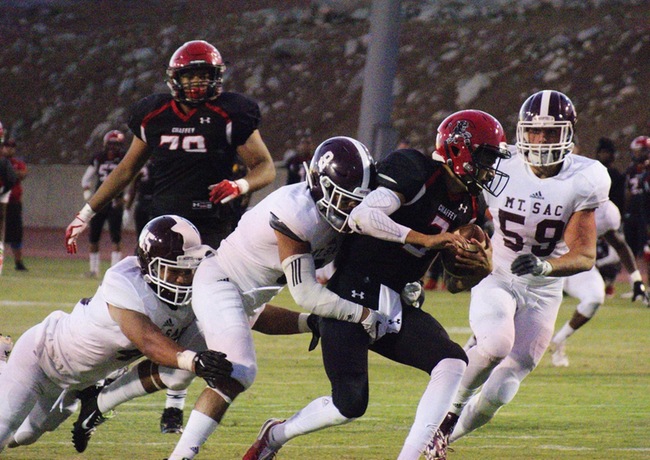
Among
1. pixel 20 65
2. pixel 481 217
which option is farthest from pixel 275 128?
pixel 481 217

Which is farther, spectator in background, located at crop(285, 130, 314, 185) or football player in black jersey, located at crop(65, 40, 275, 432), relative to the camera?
spectator in background, located at crop(285, 130, 314, 185)

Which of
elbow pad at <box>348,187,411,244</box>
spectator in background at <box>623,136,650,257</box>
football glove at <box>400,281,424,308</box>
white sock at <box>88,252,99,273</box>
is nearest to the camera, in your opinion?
elbow pad at <box>348,187,411,244</box>

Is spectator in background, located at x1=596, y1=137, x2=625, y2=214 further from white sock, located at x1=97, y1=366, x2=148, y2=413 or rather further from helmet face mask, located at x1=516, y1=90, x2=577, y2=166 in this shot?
white sock, located at x1=97, y1=366, x2=148, y2=413

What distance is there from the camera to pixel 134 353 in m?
5.08

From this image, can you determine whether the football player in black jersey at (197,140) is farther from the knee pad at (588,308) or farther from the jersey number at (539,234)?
the knee pad at (588,308)

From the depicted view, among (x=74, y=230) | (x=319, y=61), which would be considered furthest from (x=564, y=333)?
(x=319, y=61)

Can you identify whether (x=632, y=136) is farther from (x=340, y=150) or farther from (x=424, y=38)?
(x=340, y=150)

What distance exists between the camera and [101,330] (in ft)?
16.3

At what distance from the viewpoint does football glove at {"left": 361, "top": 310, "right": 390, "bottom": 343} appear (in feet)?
15.9

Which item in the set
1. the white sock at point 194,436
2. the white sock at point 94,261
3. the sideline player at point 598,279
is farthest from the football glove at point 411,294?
the white sock at point 94,261

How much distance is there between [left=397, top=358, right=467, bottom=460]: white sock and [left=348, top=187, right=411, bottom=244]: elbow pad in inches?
20.8

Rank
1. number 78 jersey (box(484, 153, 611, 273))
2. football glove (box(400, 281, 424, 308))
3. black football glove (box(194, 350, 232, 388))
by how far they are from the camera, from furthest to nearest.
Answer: number 78 jersey (box(484, 153, 611, 273)), football glove (box(400, 281, 424, 308)), black football glove (box(194, 350, 232, 388))

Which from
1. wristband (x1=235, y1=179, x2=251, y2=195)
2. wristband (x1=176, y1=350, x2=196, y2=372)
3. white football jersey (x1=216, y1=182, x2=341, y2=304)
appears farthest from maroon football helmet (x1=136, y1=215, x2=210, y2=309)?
wristband (x1=235, y1=179, x2=251, y2=195)

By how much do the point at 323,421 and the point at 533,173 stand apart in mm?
1803
